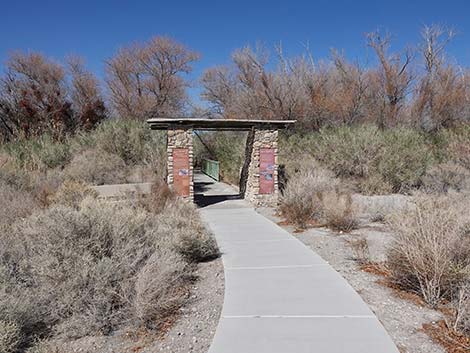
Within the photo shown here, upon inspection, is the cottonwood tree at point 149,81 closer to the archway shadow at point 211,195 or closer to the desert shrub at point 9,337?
the archway shadow at point 211,195

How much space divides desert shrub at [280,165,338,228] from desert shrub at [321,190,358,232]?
0.37 meters

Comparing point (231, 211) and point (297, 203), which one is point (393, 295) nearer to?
point (297, 203)

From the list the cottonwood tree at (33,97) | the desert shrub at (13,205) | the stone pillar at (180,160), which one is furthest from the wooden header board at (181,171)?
the cottonwood tree at (33,97)

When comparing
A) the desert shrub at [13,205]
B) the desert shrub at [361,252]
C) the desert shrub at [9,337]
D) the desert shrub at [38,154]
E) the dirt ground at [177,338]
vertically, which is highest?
the desert shrub at [38,154]

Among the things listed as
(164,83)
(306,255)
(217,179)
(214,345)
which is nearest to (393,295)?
(306,255)

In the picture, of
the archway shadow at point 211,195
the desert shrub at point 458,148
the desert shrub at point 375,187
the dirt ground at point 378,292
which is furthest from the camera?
the desert shrub at point 375,187

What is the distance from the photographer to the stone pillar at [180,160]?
1160 centimetres

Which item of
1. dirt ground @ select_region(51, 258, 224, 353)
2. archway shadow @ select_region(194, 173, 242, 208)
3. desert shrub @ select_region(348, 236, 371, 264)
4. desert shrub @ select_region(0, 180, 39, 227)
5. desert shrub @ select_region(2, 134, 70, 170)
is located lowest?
dirt ground @ select_region(51, 258, 224, 353)

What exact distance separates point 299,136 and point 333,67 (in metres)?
7.11

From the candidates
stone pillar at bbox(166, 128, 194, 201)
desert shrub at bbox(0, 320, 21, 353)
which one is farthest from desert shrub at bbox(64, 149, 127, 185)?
desert shrub at bbox(0, 320, 21, 353)

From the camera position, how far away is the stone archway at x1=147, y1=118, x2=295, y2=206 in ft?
38.2

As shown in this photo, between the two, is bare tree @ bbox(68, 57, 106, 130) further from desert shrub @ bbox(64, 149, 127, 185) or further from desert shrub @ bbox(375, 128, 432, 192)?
desert shrub @ bbox(375, 128, 432, 192)

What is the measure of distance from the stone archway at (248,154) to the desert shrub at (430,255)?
24.3ft

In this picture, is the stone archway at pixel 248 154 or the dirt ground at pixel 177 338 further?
the stone archway at pixel 248 154
